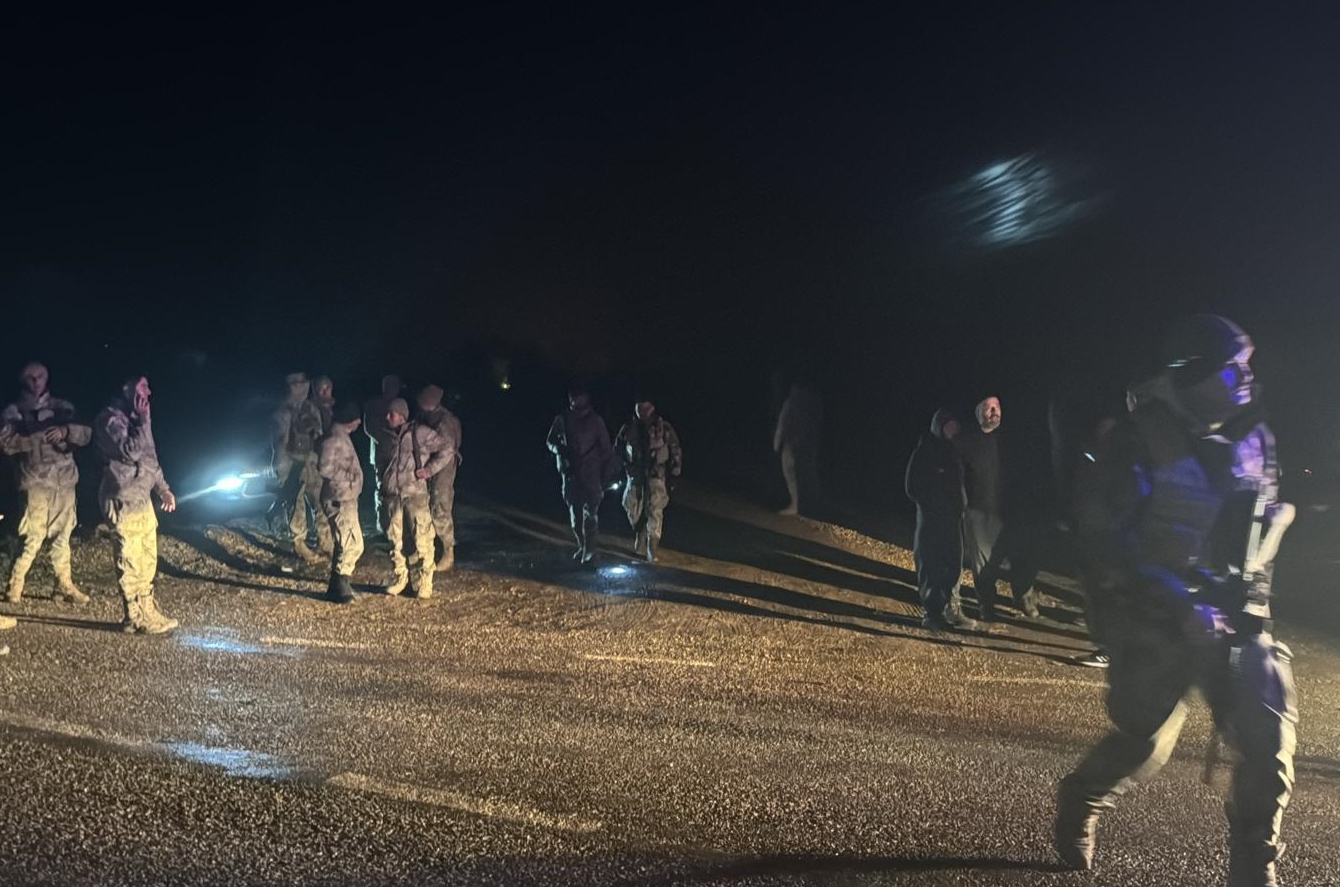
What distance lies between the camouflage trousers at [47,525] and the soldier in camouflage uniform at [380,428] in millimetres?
2682

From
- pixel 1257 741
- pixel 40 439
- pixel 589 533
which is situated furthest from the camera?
pixel 589 533

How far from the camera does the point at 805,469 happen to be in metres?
16.3

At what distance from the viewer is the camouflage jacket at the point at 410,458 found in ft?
34.5

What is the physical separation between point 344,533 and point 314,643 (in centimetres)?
167

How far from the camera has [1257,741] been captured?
3.83 meters

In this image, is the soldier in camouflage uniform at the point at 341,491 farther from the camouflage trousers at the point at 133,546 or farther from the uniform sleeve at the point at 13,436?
the uniform sleeve at the point at 13,436

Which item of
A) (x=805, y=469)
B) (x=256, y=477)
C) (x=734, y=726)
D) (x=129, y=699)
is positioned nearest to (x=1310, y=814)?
(x=734, y=726)

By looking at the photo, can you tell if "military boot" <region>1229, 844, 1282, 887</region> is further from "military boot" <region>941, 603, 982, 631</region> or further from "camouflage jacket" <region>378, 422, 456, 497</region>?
"camouflage jacket" <region>378, 422, 456, 497</region>

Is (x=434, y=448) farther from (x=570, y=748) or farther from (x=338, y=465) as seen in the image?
(x=570, y=748)

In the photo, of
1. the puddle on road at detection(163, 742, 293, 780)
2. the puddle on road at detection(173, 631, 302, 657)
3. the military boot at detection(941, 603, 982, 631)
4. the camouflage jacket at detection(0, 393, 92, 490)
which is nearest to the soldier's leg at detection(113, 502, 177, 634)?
the puddle on road at detection(173, 631, 302, 657)

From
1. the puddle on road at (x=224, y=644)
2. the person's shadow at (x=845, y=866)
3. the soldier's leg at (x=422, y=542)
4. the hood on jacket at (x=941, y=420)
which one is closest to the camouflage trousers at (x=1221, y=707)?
the person's shadow at (x=845, y=866)

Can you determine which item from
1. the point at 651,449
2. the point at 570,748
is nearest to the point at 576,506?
the point at 651,449

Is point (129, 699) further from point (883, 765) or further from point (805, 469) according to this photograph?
point (805, 469)

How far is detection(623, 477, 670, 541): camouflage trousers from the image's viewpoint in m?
12.6
